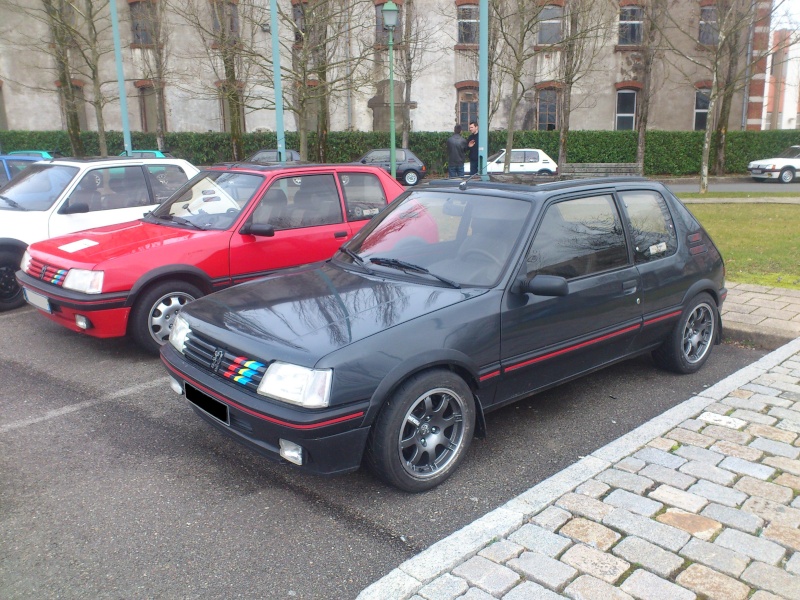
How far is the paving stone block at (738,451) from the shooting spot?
156 inches

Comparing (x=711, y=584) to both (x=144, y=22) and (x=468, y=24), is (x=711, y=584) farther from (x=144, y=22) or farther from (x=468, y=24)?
(x=468, y=24)

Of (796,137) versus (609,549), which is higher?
(796,137)

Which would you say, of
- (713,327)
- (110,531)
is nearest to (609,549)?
(110,531)

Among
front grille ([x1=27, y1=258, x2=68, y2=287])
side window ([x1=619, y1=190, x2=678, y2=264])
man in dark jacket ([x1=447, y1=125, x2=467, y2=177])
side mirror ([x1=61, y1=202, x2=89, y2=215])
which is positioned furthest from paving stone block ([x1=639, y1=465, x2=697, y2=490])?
man in dark jacket ([x1=447, y1=125, x2=467, y2=177])

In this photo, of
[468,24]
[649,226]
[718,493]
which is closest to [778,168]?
[468,24]

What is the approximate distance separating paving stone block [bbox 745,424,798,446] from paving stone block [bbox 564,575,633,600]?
76.9 inches

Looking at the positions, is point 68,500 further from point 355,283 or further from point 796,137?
point 796,137

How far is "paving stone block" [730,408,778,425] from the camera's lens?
4.43 meters

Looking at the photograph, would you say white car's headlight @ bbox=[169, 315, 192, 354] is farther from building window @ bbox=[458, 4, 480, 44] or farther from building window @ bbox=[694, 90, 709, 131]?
building window @ bbox=[694, 90, 709, 131]

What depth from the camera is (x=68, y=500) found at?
373 cm

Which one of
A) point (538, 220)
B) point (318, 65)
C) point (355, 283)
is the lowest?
point (355, 283)

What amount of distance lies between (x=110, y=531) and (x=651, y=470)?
111 inches

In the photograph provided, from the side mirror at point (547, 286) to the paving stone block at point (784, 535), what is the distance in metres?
1.56

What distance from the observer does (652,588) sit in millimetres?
2812
